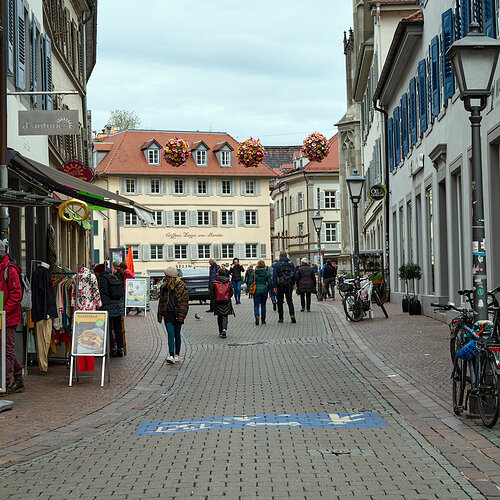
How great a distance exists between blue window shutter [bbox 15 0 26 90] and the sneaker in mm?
6083

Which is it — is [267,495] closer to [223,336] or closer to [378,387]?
[378,387]

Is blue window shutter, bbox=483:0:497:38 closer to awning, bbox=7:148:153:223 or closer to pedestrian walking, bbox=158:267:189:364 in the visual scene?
pedestrian walking, bbox=158:267:189:364

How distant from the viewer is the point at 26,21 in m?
18.2

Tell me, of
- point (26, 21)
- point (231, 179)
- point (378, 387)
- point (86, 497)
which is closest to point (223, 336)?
point (26, 21)

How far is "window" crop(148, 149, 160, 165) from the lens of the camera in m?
78.4

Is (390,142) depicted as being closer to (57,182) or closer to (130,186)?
(57,182)

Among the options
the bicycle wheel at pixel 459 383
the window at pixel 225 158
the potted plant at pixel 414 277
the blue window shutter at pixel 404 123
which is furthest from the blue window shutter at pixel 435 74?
the window at pixel 225 158

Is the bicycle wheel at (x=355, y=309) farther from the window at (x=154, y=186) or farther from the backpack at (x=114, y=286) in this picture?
the window at (x=154, y=186)

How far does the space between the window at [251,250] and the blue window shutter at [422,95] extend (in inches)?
2140

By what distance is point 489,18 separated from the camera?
15922 millimetres

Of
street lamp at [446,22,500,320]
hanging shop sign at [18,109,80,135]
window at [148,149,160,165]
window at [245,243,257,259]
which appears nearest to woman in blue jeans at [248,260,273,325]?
hanging shop sign at [18,109,80,135]

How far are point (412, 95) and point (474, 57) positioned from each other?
60.1 feet

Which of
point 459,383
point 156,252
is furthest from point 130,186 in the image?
point 459,383

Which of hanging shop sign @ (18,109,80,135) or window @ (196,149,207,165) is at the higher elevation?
window @ (196,149,207,165)
